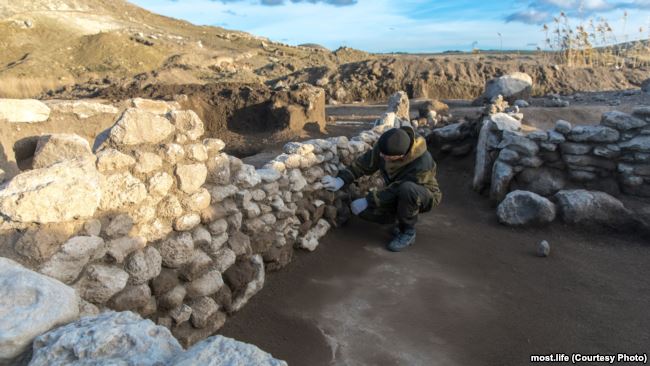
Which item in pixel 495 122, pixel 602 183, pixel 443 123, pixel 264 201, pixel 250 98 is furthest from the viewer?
pixel 443 123

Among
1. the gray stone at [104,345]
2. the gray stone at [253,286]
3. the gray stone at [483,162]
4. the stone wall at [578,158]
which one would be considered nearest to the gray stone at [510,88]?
the gray stone at [483,162]

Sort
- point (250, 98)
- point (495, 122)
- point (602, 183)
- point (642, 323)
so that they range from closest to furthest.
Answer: point (642, 323), point (602, 183), point (495, 122), point (250, 98)

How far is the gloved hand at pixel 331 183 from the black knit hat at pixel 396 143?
73 centimetres

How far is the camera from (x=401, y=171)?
5586mm

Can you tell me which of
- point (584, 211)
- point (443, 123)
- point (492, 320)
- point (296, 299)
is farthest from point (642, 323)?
point (443, 123)

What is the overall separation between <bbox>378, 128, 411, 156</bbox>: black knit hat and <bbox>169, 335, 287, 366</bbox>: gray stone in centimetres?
374

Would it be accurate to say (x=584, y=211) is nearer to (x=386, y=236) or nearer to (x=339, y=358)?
(x=386, y=236)

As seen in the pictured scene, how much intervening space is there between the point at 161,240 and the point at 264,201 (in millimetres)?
1363

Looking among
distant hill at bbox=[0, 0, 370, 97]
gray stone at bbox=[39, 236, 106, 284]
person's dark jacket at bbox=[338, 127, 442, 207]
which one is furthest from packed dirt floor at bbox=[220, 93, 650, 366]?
distant hill at bbox=[0, 0, 370, 97]

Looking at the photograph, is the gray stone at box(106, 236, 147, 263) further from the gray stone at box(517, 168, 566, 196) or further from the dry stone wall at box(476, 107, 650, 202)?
the gray stone at box(517, 168, 566, 196)

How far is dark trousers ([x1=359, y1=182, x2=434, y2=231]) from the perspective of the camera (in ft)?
17.0

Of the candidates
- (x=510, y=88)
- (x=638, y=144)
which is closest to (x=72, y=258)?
(x=638, y=144)

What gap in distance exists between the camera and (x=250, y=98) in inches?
376

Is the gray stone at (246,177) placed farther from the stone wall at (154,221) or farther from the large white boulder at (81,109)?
the large white boulder at (81,109)
